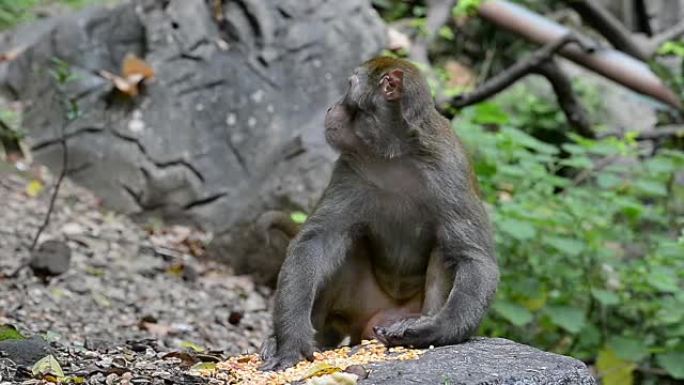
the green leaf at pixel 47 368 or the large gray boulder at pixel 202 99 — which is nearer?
the green leaf at pixel 47 368

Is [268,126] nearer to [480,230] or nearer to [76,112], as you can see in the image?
[76,112]

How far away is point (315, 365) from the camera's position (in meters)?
3.74

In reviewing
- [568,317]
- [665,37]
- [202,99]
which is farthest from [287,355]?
[665,37]

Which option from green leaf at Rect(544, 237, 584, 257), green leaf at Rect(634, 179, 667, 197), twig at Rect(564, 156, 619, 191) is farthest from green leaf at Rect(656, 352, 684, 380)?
twig at Rect(564, 156, 619, 191)

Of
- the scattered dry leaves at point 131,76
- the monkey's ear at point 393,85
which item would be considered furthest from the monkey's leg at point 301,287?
the scattered dry leaves at point 131,76

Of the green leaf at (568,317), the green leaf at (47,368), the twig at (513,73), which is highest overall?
the green leaf at (47,368)

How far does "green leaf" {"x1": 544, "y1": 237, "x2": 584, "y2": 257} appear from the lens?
6414 millimetres

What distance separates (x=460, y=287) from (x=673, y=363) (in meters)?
2.93

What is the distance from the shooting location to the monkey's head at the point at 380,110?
4062 mm

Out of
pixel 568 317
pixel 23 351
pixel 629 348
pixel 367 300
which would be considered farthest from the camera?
pixel 629 348

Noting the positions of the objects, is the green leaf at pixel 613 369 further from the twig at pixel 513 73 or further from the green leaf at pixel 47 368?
the green leaf at pixel 47 368

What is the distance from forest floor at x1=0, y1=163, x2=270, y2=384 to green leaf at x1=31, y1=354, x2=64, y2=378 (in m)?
0.83

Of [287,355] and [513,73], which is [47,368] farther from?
[513,73]

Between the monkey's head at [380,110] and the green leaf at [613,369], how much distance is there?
3124 millimetres
